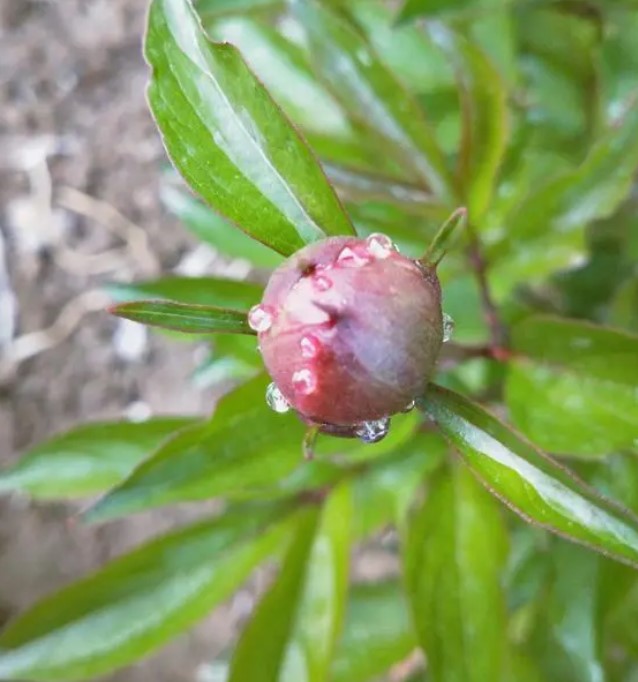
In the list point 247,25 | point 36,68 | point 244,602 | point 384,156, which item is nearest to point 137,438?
point 384,156

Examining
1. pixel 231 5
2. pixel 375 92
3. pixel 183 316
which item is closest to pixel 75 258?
pixel 231 5

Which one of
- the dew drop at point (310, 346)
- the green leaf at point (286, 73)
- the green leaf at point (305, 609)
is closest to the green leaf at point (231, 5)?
the green leaf at point (286, 73)

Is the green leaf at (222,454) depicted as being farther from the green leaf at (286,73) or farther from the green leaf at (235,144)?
the green leaf at (286,73)

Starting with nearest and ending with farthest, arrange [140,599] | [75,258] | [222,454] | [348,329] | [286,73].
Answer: [348,329] → [222,454] → [140,599] → [286,73] → [75,258]

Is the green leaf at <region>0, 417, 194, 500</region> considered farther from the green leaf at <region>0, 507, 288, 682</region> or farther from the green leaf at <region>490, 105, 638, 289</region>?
the green leaf at <region>490, 105, 638, 289</region>

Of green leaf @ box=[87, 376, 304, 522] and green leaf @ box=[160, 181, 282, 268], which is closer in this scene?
green leaf @ box=[87, 376, 304, 522]

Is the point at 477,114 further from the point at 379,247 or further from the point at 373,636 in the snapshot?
the point at 373,636

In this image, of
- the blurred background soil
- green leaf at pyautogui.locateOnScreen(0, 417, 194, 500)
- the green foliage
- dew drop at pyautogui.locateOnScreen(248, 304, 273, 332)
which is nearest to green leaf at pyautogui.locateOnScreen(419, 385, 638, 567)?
the green foliage
